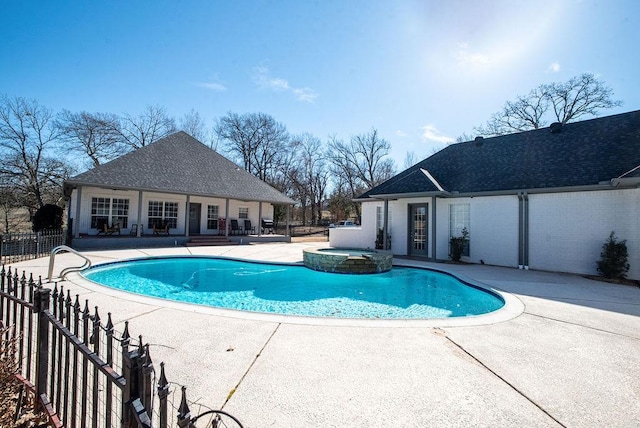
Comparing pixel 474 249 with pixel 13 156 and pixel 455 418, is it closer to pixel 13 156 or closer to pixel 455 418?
pixel 455 418

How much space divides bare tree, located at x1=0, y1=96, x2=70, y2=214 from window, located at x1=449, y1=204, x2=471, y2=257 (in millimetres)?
26972

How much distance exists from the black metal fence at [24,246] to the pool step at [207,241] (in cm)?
567

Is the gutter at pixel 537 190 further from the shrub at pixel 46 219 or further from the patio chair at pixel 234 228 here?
the shrub at pixel 46 219

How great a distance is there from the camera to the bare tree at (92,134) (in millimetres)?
24469

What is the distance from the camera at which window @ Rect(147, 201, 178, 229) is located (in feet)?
54.2

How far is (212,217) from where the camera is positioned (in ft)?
62.3

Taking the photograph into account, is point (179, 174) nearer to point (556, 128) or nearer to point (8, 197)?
point (8, 197)

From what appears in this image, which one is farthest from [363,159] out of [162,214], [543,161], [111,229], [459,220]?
[111,229]

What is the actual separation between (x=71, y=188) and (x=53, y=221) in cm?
278

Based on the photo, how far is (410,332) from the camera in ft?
13.5

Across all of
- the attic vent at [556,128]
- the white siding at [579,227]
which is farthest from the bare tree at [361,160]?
the white siding at [579,227]

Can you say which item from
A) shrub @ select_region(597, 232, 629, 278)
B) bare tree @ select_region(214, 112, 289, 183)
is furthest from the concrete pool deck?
bare tree @ select_region(214, 112, 289, 183)

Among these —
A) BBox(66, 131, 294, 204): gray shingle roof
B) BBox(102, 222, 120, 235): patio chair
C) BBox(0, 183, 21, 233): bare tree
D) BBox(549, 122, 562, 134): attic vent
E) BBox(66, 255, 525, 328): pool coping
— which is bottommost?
BBox(66, 255, 525, 328): pool coping

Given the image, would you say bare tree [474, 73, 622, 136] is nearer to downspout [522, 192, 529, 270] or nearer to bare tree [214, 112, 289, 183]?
downspout [522, 192, 529, 270]
